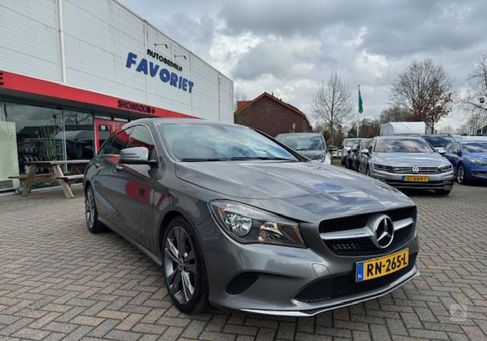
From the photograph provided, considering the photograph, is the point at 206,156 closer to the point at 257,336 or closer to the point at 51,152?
the point at 257,336

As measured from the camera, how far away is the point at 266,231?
2404 millimetres

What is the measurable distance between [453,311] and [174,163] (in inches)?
98.8

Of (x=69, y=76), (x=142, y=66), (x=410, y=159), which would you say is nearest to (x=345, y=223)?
(x=410, y=159)

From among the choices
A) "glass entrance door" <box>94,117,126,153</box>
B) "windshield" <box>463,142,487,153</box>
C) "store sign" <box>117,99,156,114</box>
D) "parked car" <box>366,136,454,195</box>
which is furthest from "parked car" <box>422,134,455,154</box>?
"glass entrance door" <box>94,117,126,153</box>

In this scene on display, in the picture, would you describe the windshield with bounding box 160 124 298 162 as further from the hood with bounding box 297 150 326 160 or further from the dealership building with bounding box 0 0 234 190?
the dealership building with bounding box 0 0 234 190

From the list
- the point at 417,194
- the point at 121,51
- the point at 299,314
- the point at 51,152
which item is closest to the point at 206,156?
the point at 299,314

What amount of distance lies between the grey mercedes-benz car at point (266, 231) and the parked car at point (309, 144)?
689 centimetres

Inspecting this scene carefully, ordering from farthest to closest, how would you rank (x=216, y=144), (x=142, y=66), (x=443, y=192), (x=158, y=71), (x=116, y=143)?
1. (x=158, y=71)
2. (x=142, y=66)
3. (x=443, y=192)
4. (x=116, y=143)
5. (x=216, y=144)

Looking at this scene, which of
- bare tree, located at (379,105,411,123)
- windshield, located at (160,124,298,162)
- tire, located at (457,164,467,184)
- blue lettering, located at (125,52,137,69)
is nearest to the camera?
windshield, located at (160,124,298,162)

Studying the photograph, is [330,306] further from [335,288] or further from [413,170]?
[413,170]

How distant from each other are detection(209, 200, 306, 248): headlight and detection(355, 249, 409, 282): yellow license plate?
440 millimetres

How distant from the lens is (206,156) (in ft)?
11.5

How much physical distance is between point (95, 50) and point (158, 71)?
5110 millimetres

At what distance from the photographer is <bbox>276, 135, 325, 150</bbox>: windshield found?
11.2 meters
